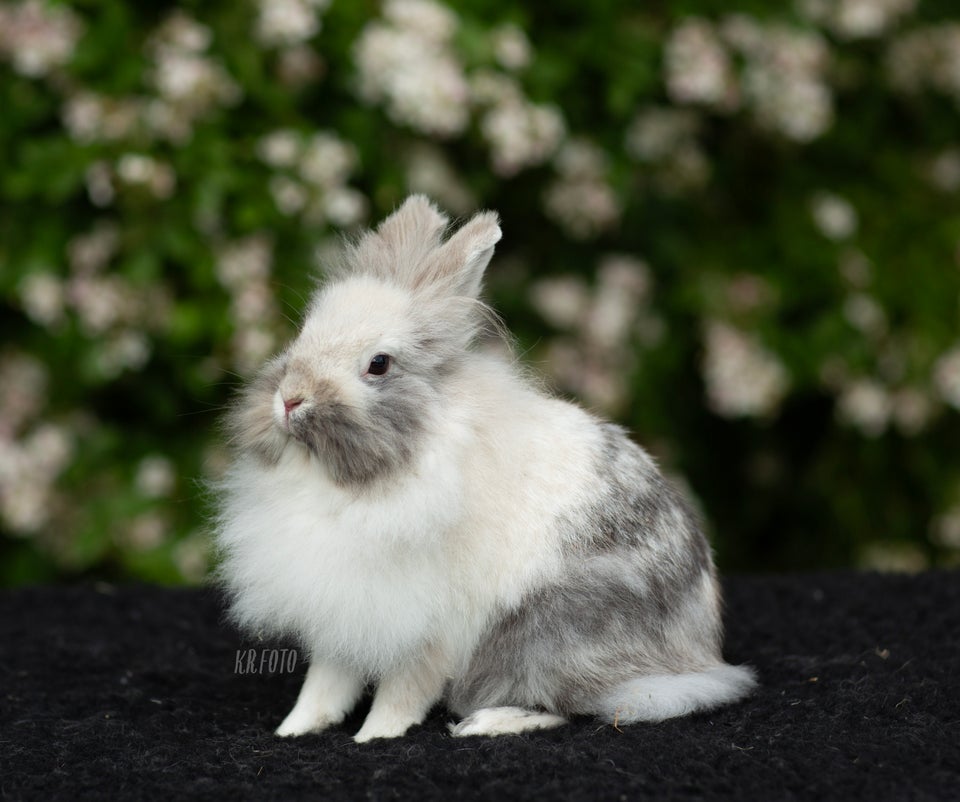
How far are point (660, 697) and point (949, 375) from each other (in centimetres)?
233

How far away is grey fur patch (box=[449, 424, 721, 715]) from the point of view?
7.32 feet

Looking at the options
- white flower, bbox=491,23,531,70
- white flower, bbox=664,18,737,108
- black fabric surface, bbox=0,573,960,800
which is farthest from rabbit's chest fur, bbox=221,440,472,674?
white flower, bbox=664,18,737,108

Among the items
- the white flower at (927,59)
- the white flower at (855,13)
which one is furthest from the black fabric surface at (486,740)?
the white flower at (927,59)

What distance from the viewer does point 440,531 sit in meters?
2.17

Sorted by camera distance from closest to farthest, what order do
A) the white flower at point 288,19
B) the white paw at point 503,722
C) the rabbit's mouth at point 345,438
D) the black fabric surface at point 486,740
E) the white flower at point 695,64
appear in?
the black fabric surface at point 486,740 < the rabbit's mouth at point 345,438 < the white paw at point 503,722 < the white flower at point 288,19 < the white flower at point 695,64

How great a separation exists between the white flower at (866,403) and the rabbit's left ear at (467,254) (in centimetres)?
228

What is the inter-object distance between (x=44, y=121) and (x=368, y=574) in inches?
94.0

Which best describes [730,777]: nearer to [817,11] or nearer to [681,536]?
[681,536]

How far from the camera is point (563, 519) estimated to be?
2268 millimetres

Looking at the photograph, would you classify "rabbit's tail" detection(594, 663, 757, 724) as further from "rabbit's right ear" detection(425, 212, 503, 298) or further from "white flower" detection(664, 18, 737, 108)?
"white flower" detection(664, 18, 737, 108)

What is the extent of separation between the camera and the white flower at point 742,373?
407cm

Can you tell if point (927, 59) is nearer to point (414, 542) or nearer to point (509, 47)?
point (509, 47)

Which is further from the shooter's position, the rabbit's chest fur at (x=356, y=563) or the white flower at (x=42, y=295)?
the white flower at (x=42, y=295)

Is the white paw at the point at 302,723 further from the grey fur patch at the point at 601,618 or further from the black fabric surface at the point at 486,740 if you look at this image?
the grey fur patch at the point at 601,618
